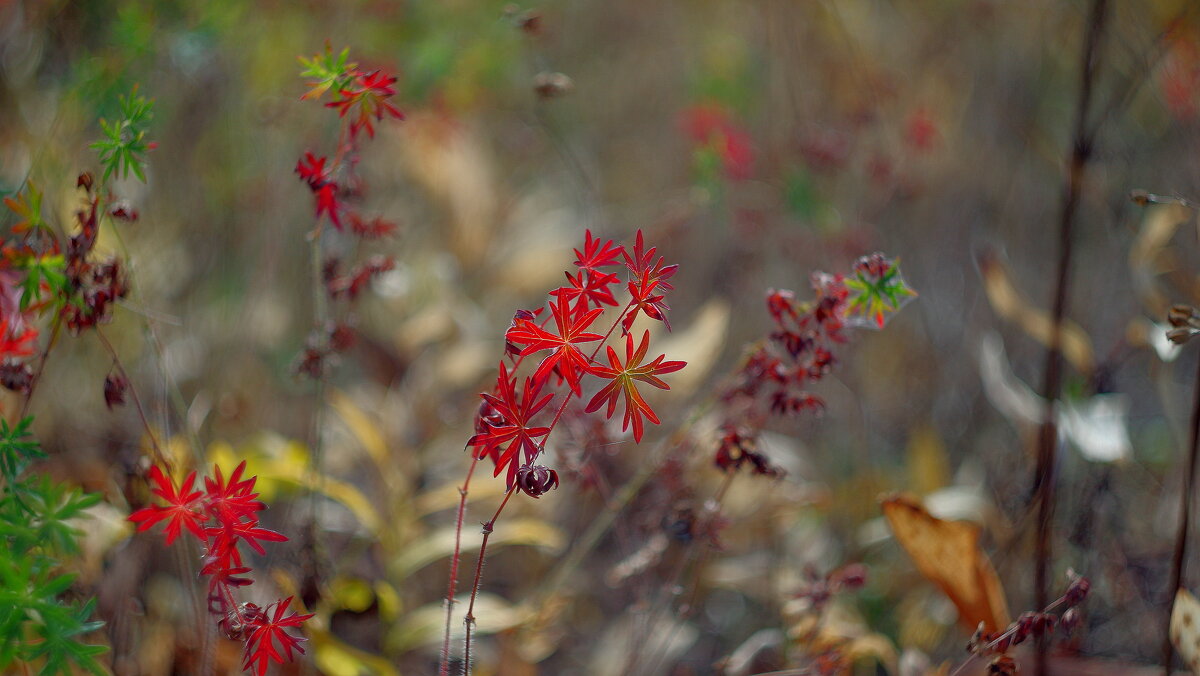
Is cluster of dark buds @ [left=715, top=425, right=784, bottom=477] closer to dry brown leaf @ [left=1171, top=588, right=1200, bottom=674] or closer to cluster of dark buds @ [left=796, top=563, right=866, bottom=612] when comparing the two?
cluster of dark buds @ [left=796, top=563, right=866, bottom=612]

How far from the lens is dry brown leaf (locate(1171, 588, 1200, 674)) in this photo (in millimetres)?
954

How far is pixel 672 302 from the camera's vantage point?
8.23 ft

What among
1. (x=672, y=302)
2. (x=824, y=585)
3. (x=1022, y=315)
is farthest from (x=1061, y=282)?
(x=672, y=302)

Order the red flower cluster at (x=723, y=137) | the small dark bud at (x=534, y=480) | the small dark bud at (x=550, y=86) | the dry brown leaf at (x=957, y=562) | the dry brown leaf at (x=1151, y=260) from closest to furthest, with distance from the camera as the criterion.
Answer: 1. the small dark bud at (x=534, y=480)
2. the dry brown leaf at (x=957, y=562)
3. the small dark bud at (x=550, y=86)
4. the dry brown leaf at (x=1151, y=260)
5. the red flower cluster at (x=723, y=137)

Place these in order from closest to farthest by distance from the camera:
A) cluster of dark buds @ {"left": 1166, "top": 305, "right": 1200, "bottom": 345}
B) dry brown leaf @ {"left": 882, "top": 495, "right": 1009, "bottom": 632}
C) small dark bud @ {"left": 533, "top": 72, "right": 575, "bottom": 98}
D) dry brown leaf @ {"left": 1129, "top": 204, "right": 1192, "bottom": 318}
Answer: cluster of dark buds @ {"left": 1166, "top": 305, "right": 1200, "bottom": 345} < dry brown leaf @ {"left": 882, "top": 495, "right": 1009, "bottom": 632} < small dark bud @ {"left": 533, "top": 72, "right": 575, "bottom": 98} < dry brown leaf @ {"left": 1129, "top": 204, "right": 1192, "bottom": 318}

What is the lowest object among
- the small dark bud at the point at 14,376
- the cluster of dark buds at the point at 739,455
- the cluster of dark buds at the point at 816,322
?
the cluster of dark buds at the point at 739,455

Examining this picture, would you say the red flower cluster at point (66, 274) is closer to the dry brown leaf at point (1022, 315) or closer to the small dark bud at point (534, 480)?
the small dark bud at point (534, 480)

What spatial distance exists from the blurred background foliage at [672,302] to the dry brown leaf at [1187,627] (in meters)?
0.30

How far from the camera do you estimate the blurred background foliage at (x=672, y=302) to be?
1.31 meters

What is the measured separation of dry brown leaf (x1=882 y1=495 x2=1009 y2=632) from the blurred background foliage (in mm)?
160

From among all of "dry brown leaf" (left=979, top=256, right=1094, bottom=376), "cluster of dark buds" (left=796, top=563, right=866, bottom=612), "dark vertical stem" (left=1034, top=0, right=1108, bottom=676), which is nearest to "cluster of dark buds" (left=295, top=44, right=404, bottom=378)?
"cluster of dark buds" (left=796, top=563, right=866, bottom=612)

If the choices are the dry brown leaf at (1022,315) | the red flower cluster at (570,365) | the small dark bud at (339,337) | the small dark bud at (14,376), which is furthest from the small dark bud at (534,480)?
the dry brown leaf at (1022,315)

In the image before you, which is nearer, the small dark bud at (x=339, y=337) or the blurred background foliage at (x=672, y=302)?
the small dark bud at (x=339, y=337)

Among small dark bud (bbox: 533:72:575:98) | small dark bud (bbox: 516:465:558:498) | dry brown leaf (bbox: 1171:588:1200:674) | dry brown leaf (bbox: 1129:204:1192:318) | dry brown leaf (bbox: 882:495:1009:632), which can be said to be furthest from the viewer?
dry brown leaf (bbox: 1129:204:1192:318)
